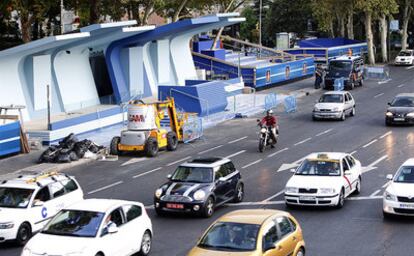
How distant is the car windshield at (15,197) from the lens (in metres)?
21.7

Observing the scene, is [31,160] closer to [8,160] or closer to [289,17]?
[8,160]

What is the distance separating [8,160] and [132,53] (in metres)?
17.5

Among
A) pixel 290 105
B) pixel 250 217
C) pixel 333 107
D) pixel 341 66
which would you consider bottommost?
pixel 290 105

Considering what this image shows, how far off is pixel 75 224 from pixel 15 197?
399cm

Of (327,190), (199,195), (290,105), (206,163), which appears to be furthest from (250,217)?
(290,105)

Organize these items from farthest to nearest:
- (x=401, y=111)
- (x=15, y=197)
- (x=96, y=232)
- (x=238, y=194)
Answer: (x=401, y=111) < (x=238, y=194) < (x=15, y=197) < (x=96, y=232)

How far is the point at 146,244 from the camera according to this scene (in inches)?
782

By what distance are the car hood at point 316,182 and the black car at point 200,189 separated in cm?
190

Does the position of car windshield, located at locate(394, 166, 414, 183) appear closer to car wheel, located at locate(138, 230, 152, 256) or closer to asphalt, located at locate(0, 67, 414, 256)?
asphalt, located at locate(0, 67, 414, 256)

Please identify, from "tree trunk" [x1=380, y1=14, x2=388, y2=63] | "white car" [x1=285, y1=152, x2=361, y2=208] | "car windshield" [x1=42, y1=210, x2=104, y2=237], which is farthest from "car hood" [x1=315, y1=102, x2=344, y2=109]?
"tree trunk" [x1=380, y1=14, x2=388, y2=63]

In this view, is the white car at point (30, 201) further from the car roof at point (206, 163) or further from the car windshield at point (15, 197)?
the car roof at point (206, 163)

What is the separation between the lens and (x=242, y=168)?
32375 millimetres

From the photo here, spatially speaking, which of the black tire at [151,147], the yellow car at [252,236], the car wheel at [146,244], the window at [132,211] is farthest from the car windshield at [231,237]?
the black tire at [151,147]

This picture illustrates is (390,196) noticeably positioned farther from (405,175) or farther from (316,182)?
(316,182)
